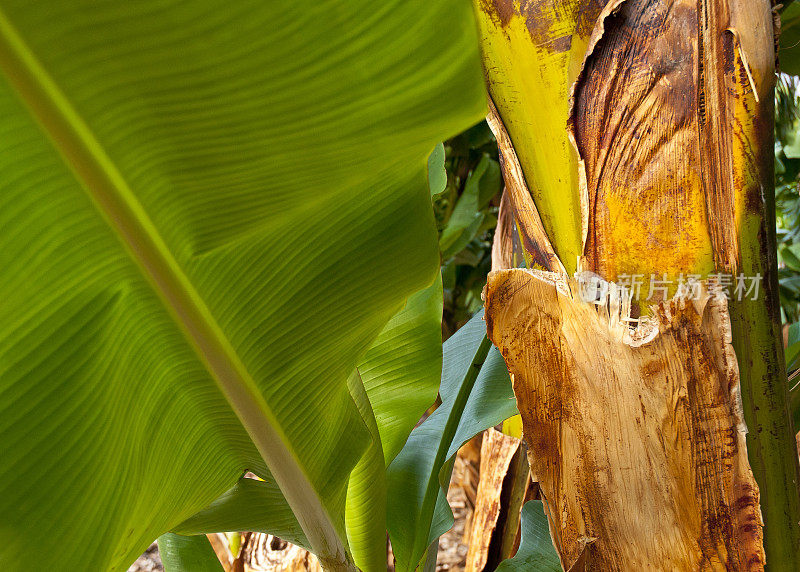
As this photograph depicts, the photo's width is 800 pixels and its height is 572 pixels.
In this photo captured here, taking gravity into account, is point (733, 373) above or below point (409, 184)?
below

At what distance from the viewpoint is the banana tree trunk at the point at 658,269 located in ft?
1.02

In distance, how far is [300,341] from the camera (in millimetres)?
338

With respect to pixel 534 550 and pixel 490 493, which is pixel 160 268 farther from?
pixel 490 493

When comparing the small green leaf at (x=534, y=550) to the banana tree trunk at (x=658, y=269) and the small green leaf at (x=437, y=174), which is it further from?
the small green leaf at (x=437, y=174)

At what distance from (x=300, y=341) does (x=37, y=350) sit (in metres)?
0.13

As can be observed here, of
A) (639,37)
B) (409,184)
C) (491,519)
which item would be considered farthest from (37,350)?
(491,519)

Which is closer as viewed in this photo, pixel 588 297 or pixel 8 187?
pixel 8 187

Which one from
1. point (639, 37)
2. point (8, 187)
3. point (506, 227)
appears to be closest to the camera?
point (8, 187)

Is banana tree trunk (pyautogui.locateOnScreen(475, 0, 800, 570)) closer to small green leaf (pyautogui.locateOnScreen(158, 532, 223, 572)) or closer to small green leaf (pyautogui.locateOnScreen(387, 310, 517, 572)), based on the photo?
small green leaf (pyautogui.locateOnScreen(387, 310, 517, 572))

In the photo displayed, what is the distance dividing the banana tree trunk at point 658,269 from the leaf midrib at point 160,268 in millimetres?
179

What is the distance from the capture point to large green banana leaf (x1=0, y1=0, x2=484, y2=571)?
0.20 metres

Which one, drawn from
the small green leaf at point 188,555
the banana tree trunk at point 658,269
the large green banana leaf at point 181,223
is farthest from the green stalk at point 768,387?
the small green leaf at point 188,555

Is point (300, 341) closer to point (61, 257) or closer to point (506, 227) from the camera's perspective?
point (61, 257)

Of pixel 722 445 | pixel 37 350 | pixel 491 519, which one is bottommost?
pixel 491 519
